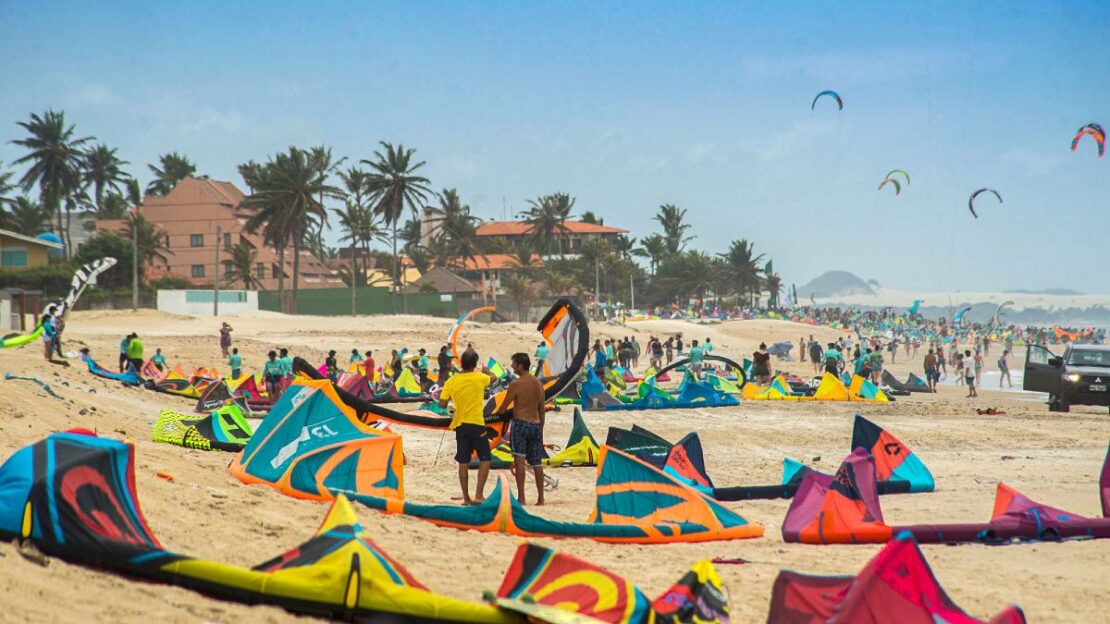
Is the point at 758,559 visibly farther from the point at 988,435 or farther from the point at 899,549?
the point at 988,435

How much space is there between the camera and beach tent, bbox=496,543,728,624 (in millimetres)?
4465

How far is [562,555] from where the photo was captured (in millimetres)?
4641

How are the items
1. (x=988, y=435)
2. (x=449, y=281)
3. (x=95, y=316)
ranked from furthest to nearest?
1. (x=449, y=281)
2. (x=95, y=316)
3. (x=988, y=435)

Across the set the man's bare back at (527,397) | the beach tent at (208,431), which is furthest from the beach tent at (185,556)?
the beach tent at (208,431)

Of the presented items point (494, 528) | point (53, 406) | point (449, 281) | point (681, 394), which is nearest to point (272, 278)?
point (449, 281)

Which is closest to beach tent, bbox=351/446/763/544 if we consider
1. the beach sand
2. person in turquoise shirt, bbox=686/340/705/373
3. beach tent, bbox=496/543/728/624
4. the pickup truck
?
the beach sand

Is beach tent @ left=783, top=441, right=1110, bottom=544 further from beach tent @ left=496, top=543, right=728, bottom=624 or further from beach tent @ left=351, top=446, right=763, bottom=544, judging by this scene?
beach tent @ left=496, top=543, right=728, bottom=624

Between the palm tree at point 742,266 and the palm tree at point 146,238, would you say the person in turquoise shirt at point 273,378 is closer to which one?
the palm tree at point 146,238

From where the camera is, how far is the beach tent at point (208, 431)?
10.2 m

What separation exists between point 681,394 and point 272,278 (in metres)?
63.7

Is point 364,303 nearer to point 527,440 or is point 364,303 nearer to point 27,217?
point 27,217

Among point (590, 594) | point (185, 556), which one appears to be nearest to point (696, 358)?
point (590, 594)

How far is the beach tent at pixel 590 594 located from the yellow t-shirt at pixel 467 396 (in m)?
4.14

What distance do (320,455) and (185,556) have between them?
3.40m
